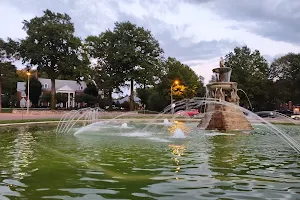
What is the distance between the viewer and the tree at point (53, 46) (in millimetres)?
66625

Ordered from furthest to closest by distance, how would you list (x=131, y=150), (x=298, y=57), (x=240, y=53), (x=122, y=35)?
1. (x=240, y=53)
2. (x=298, y=57)
3. (x=122, y=35)
4. (x=131, y=150)

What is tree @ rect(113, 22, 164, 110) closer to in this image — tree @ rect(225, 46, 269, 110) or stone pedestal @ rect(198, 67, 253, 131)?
tree @ rect(225, 46, 269, 110)

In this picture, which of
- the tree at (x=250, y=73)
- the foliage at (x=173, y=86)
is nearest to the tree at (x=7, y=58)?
the foliage at (x=173, y=86)

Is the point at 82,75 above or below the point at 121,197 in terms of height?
above

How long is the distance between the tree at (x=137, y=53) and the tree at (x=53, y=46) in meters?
8.04

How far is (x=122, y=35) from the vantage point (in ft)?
248

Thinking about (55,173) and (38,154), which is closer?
(55,173)

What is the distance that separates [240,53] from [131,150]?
75.8m

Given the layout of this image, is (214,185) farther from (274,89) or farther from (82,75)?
(274,89)

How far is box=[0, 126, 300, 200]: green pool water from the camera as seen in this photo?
785cm

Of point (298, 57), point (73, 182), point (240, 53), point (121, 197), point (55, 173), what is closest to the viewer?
point (121, 197)

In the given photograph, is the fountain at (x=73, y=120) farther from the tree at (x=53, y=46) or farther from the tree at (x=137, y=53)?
the tree at (x=137, y=53)

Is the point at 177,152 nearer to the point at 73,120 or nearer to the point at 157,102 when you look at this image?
the point at 73,120

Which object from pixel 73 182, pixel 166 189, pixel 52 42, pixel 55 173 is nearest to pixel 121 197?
pixel 166 189
